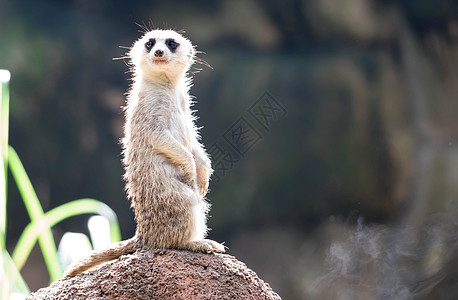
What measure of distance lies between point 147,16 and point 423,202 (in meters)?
2.41

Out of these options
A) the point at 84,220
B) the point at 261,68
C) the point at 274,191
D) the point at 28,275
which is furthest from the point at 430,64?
the point at 28,275

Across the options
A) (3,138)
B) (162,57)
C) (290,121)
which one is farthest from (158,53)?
(290,121)

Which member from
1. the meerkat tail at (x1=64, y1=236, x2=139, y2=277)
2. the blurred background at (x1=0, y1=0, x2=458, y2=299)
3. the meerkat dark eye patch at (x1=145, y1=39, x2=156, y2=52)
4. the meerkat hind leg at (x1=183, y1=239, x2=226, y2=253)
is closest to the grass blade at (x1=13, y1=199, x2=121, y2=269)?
the blurred background at (x1=0, y1=0, x2=458, y2=299)

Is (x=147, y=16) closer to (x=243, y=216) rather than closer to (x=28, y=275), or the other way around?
(x=243, y=216)

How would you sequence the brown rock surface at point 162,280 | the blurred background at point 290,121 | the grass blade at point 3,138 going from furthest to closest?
the blurred background at point 290,121
the grass blade at point 3,138
the brown rock surface at point 162,280

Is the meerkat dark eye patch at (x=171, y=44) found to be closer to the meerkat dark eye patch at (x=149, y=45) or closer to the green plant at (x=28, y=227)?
the meerkat dark eye patch at (x=149, y=45)

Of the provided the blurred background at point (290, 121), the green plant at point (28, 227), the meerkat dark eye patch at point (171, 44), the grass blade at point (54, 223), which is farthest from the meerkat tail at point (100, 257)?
the blurred background at point (290, 121)

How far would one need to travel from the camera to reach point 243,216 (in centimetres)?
363

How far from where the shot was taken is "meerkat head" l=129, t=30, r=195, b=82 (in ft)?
6.16

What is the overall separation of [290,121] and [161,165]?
6.64ft

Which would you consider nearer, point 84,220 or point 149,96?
point 149,96

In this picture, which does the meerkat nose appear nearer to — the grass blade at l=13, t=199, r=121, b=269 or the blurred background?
the grass blade at l=13, t=199, r=121, b=269

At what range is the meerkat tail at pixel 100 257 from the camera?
175 centimetres

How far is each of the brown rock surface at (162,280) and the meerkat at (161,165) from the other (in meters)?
0.07
